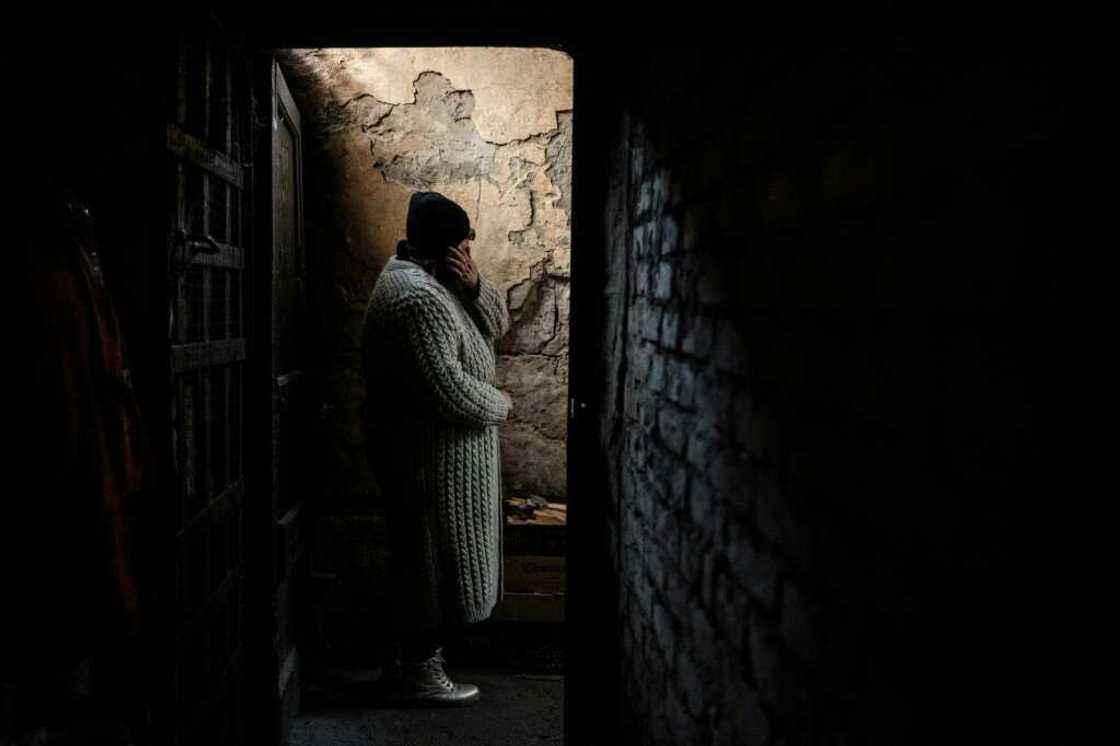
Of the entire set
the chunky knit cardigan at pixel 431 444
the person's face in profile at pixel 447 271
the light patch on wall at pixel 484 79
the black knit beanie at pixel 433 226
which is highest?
the light patch on wall at pixel 484 79

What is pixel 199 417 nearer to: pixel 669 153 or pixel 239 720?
pixel 239 720

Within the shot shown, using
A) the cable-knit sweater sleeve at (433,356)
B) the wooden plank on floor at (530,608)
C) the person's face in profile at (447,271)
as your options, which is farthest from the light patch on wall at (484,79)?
the wooden plank on floor at (530,608)

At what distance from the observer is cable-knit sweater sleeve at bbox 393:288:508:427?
3197mm

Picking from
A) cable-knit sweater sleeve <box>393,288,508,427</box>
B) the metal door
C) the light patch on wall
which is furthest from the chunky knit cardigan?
the light patch on wall

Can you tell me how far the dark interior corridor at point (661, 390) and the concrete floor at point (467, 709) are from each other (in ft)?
0.12

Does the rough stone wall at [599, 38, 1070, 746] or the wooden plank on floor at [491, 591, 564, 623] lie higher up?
the rough stone wall at [599, 38, 1070, 746]

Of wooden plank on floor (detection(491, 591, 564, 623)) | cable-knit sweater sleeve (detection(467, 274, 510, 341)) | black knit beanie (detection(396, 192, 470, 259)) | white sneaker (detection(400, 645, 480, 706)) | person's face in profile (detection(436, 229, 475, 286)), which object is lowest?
white sneaker (detection(400, 645, 480, 706))

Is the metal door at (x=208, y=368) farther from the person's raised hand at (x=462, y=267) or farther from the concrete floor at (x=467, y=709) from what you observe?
the person's raised hand at (x=462, y=267)

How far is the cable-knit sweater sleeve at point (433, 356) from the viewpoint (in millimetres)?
3197

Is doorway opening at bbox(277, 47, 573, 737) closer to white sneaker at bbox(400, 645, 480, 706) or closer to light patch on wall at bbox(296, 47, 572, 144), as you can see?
light patch on wall at bbox(296, 47, 572, 144)

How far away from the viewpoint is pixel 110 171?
1.96 m

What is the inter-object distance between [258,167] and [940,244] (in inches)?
94.0

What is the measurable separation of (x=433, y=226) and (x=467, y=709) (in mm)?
1849

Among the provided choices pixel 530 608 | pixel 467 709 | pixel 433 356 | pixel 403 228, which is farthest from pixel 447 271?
pixel 467 709
